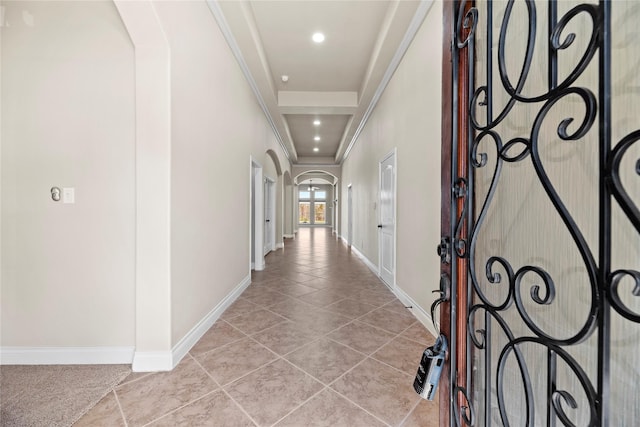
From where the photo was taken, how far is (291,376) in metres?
1.91

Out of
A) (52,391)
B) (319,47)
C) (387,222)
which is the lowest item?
(52,391)

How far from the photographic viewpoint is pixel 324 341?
243 cm

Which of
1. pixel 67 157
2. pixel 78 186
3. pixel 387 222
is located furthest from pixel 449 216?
pixel 387 222

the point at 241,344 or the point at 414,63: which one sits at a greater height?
the point at 414,63

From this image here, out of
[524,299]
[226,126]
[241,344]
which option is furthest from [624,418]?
[226,126]

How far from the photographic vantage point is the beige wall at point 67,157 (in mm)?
2037

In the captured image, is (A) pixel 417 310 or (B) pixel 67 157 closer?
(B) pixel 67 157

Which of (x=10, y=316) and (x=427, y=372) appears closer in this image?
(x=427, y=372)

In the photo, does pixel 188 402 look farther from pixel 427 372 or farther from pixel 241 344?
pixel 427 372

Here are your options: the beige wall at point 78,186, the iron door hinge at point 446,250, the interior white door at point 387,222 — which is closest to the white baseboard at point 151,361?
the beige wall at point 78,186

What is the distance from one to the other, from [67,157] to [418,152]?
3127 millimetres

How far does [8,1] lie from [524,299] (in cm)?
378

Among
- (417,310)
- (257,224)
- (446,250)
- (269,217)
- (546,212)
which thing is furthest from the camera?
(269,217)

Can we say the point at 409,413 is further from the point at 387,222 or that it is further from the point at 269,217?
the point at 269,217
